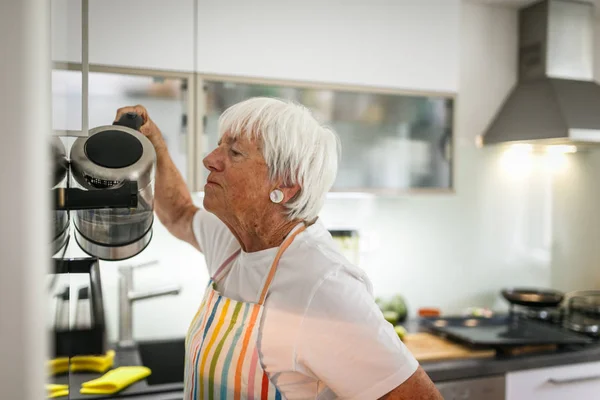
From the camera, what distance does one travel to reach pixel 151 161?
0.95 meters

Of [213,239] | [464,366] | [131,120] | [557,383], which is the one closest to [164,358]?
[213,239]

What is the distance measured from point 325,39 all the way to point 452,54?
1.97ft

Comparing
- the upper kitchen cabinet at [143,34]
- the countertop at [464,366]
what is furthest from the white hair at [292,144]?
the countertop at [464,366]

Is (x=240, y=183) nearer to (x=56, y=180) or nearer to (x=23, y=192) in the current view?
(x=56, y=180)

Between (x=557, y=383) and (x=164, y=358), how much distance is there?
1618 mm

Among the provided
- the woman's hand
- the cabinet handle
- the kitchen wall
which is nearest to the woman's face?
the woman's hand

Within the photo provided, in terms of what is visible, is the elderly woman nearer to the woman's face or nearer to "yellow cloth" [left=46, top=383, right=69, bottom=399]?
the woman's face

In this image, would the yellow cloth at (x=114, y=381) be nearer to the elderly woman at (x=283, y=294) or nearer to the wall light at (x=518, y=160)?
the elderly woman at (x=283, y=294)

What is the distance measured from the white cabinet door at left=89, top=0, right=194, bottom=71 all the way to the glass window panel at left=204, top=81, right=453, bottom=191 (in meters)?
0.32

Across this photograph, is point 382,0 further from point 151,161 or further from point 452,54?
point 151,161

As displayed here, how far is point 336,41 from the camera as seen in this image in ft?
6.71

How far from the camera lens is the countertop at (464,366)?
5.57ft

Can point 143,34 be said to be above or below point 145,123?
above

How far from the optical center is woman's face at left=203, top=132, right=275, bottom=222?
1103 millimetres
